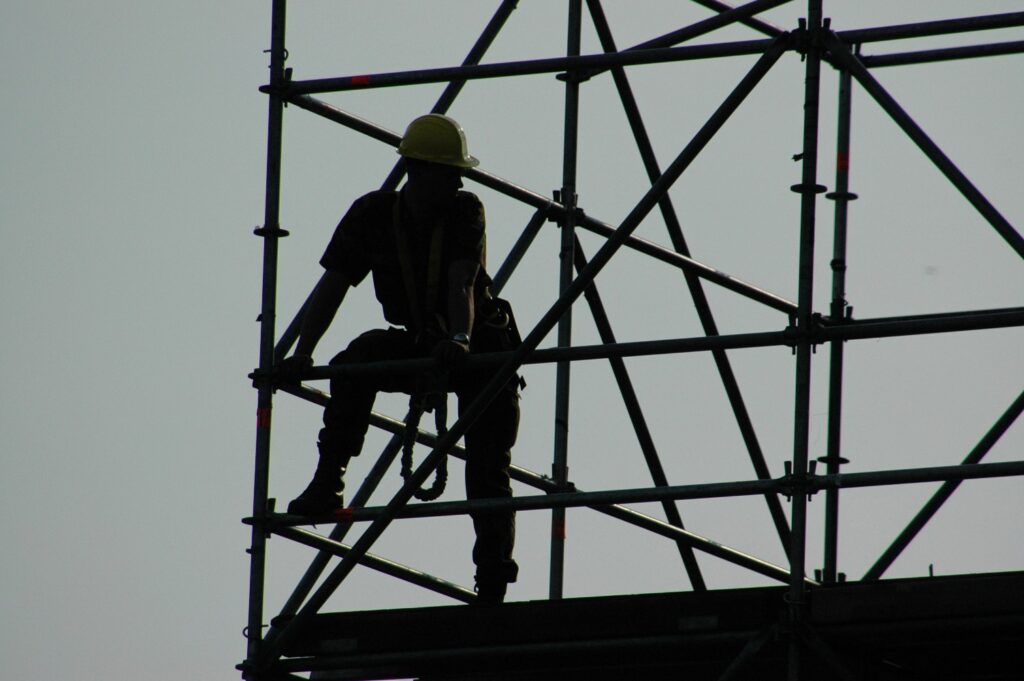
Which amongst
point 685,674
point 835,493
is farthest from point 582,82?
point 685,674

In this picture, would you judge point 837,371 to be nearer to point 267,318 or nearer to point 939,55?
point 939,55

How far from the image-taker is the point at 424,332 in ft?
36.8

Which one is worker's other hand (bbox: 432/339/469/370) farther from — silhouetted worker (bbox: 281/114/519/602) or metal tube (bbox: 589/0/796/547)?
metal tube (bbox: 589/0/796/547)

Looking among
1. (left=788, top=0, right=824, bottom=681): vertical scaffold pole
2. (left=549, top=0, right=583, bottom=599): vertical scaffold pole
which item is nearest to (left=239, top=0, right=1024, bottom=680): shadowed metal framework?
(left=788, top=0, right=824, bottom=681): vertical scaffold pole

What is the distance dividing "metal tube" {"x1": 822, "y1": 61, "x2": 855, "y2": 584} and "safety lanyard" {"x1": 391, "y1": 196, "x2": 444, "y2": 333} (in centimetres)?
232

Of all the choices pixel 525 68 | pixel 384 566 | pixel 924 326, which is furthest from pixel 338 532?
pixel 924 326

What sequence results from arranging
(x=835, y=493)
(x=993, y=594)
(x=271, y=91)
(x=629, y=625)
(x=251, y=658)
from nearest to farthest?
(x=993, y=594), (x=629, y=625), (x=251, y=658), (x=271, y=91), (x=835, y=493)

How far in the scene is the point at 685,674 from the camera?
34.9ft

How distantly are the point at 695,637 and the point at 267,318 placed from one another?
2.78 metres

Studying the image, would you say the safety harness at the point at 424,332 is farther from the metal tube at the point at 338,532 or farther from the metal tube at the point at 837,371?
the metal tube at the point at 837,371

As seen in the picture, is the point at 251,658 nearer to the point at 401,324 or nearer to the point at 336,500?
the point at 336,500

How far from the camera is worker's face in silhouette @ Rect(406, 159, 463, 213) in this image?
1132cm

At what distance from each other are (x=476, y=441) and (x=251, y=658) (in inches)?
58.9

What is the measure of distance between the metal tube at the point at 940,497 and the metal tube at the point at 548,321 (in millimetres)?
2817
